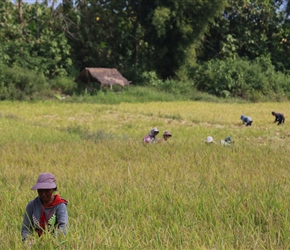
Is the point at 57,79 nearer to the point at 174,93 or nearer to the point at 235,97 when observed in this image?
the point at 174,93

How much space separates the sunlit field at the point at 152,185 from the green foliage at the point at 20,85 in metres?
5.48

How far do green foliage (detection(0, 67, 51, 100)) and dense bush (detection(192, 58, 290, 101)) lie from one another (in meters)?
7.36

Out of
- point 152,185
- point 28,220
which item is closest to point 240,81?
point 152,185

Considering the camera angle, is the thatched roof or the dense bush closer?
the thatched roof

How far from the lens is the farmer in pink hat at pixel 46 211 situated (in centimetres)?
254

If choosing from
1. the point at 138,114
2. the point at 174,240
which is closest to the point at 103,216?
the point at 174,240

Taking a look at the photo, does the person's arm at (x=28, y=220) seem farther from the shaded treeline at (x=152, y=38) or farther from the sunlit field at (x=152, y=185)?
the shaded treeline at (x=152, y=38)

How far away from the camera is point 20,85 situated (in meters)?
16.4

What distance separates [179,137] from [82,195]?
5251 mm

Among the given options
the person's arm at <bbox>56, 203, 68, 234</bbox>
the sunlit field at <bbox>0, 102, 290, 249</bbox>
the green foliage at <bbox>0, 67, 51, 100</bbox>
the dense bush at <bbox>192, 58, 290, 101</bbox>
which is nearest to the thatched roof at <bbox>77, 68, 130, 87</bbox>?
the green foliage at <bbox>0, 67, 51, 100</bbox>

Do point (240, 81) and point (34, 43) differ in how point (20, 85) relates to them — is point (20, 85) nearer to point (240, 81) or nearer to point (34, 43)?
point (34, 43)

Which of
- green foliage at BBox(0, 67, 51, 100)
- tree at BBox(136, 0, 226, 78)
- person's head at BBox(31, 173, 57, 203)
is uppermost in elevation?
tree at BBox(136, 0, 226, 78)

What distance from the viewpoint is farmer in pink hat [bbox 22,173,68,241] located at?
254 centimetres

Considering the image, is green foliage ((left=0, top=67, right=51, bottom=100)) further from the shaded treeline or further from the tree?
the tree
